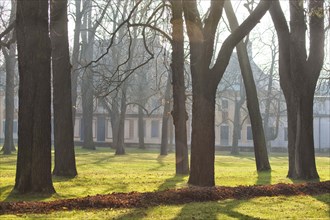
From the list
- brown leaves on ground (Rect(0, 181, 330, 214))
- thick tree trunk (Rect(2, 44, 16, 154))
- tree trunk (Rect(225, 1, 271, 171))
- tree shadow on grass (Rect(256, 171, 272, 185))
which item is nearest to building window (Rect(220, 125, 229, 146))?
thick tree trunk (Rect(2, 44, 16, 154))

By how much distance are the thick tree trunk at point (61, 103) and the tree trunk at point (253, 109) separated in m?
8.13

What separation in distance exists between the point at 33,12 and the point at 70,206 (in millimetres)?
4448

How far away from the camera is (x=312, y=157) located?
16.7m

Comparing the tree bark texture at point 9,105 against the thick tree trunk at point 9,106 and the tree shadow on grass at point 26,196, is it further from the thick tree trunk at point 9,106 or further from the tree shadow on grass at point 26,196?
the tree shadow on grass at point 26,196

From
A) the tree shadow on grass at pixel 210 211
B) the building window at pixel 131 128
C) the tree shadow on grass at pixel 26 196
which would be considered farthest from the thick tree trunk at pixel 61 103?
the building window at pixel 131 128

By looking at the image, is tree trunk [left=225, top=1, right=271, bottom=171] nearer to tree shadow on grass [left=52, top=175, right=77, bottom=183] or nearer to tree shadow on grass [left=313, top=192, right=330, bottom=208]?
tree shadow on grass [left=52, top=175, right=77, bottom=183]

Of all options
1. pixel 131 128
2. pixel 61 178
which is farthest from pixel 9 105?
pixel 131 128

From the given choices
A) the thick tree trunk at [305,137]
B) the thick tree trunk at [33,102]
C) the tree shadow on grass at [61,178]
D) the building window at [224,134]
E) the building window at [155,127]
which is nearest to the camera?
the thick tree trunk at [33,102]

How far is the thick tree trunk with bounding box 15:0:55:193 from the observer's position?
11.7 meters

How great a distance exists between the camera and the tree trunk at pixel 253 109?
22.1 meters

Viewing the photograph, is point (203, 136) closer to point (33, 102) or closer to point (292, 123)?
A: point (33, 102)

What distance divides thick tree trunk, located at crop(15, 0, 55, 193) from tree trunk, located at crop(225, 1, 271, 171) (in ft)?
39.1

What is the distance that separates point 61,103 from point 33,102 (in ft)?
17.0

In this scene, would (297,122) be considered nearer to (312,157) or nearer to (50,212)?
(312,157)
